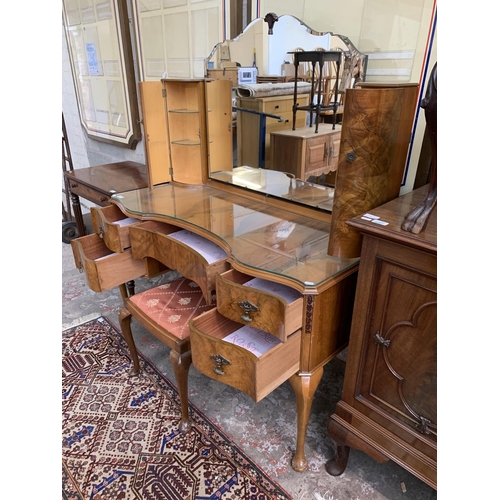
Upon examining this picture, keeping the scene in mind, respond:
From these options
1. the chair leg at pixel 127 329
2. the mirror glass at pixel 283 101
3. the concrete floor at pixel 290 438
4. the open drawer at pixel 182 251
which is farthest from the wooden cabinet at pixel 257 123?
the concrete floor at pixel 290 438

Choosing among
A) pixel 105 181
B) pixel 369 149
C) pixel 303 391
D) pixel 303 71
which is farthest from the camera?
pixel 105 181

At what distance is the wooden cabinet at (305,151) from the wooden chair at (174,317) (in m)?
0.65

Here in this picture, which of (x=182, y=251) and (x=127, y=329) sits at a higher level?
(x=182, y=251)

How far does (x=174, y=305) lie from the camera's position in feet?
5.15

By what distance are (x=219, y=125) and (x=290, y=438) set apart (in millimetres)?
1389

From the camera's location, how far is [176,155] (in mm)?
1940

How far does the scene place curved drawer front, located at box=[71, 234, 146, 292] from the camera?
1.57 metres

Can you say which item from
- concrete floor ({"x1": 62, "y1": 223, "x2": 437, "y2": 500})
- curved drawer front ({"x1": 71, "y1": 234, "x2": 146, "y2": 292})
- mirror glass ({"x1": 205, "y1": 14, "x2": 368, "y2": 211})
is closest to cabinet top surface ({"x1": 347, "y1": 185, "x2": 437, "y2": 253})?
mirror glass ({"x1": 205, "y1": 14, "x2": 368, "y2": 211})

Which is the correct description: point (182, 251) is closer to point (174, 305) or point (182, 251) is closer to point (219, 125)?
point (174, 305)

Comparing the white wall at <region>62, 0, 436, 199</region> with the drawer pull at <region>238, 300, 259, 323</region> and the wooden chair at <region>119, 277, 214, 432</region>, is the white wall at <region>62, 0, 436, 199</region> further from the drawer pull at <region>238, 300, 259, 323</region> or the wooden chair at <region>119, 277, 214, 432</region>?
the wooden chair at <region>119, 277, 214, 432</region>

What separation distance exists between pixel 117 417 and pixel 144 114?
136cm

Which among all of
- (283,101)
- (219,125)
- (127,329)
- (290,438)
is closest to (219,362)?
(290,438)

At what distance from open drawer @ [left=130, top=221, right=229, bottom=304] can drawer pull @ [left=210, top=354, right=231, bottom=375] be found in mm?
243

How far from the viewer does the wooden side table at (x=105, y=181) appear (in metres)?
2.15
